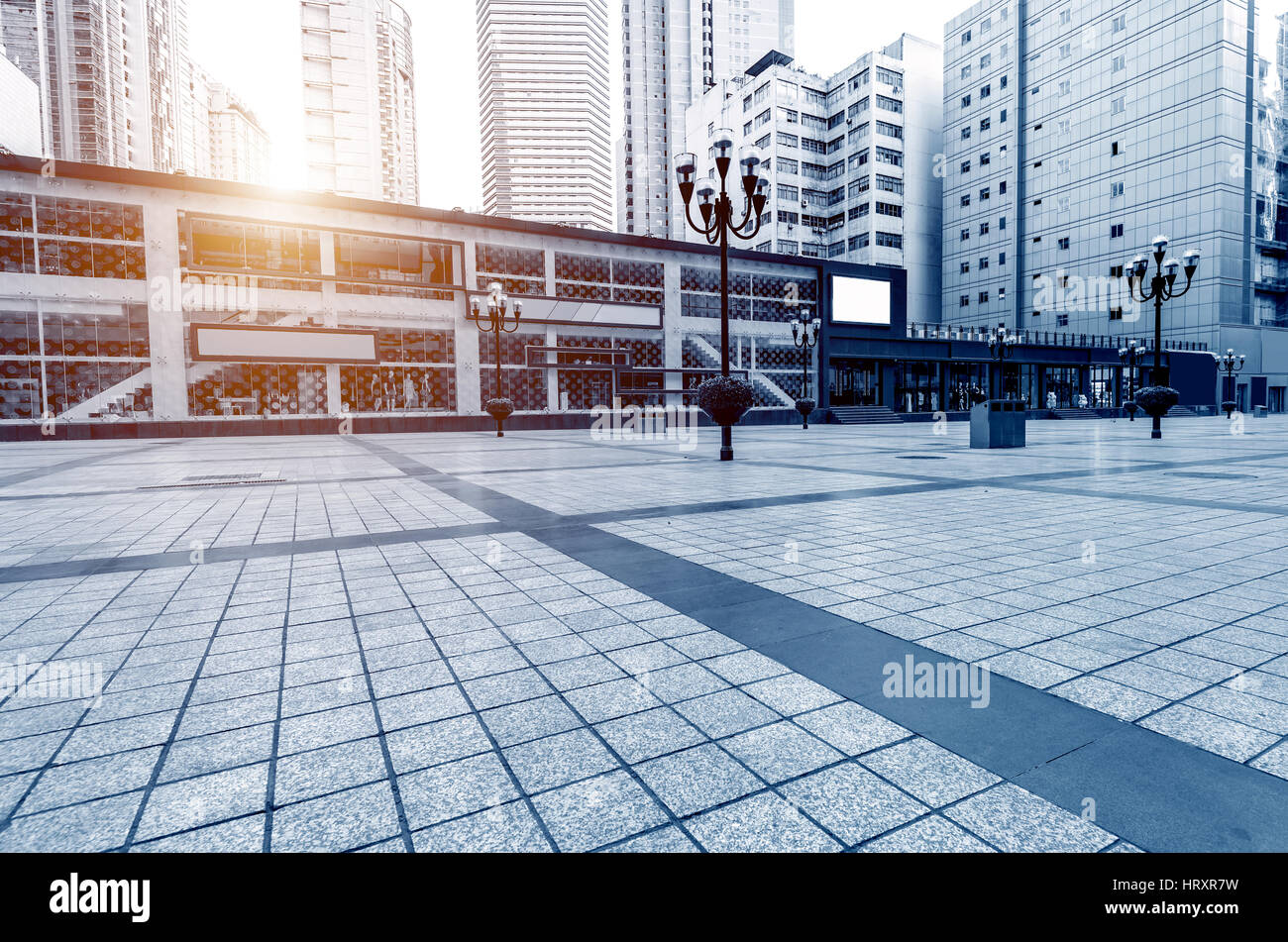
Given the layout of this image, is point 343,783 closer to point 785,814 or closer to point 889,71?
point 785,814

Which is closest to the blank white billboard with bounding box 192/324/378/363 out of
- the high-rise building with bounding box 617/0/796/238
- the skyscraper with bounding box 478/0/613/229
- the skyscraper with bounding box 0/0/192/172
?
the skyscraper with bounding box 0/0/192/172

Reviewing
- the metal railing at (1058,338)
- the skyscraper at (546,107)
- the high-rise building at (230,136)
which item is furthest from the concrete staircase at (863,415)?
the high-rise building at (230,136)

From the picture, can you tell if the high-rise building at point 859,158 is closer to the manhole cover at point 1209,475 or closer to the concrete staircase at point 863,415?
the concrete staircase at point 863,415

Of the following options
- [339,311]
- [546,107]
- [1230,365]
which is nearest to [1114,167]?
[1230,365]

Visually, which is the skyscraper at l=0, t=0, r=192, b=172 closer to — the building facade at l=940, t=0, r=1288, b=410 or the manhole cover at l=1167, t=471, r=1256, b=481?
the building facade at l=940, t=0, r=1288, b=410

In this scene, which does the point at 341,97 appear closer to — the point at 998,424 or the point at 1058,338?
the point at 1058,338

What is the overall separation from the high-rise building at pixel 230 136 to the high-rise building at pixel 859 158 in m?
133

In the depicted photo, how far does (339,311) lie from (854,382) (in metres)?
31.5

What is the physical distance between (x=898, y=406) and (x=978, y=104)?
128 ft

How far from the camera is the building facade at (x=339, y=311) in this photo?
25719 mm

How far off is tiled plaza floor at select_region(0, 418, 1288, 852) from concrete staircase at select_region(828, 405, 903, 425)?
33.4 m

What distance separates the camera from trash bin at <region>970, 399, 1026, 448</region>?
17.6 meters

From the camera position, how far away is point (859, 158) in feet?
216
